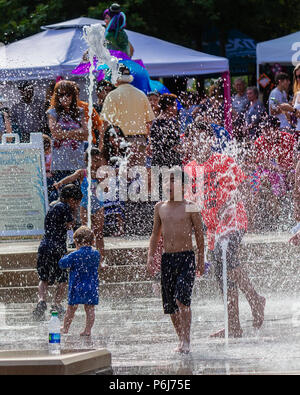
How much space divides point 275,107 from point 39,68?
11.7 ft

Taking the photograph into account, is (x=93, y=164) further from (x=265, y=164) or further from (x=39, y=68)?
(x=39, y=68)

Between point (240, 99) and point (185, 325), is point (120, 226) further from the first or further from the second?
point (185, 325)

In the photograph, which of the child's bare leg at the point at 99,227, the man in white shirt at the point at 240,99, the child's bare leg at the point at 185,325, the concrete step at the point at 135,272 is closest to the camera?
the child's bare leg at the point at 185,325

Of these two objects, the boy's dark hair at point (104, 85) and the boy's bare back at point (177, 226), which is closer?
the boy's bare back at point (177, 226)

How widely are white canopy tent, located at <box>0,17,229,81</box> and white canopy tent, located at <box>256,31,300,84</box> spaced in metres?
2.04

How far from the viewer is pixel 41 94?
15320 millimetres

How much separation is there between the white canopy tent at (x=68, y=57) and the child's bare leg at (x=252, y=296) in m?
6.78

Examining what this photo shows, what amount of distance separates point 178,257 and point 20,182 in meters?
4.12

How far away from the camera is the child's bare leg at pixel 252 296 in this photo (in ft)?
26.2

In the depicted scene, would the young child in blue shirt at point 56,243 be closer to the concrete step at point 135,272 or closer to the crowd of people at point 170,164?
the crowd of people at point 170,164

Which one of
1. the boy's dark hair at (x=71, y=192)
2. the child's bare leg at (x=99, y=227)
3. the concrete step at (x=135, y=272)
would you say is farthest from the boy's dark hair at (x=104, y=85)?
the boy's dark hair at (x=71, y=192)

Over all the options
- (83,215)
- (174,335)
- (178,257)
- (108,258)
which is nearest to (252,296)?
(174,335)

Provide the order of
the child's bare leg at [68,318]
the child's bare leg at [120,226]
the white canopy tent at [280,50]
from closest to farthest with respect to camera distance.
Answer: the child's bare leg at [68,318]
the child's bare leg at [120,226]
the white canopy tent at [280,50]

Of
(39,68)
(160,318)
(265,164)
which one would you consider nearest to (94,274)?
(160,318)
